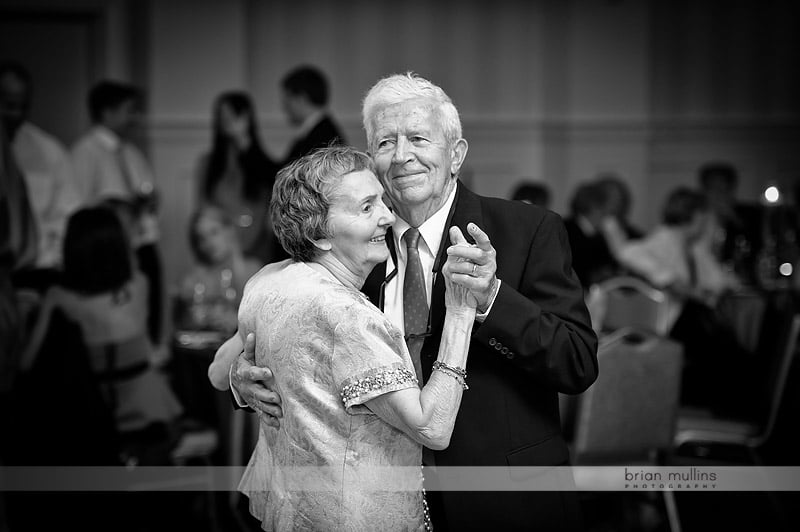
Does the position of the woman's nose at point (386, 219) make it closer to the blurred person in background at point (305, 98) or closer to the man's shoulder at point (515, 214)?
the man's shoulder at point (515, 214)

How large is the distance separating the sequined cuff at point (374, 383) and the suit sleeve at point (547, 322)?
252 millimetres

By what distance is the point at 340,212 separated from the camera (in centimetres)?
186

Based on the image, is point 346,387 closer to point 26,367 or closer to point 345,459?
point 345,459

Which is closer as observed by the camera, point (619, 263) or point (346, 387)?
point (346, 387)

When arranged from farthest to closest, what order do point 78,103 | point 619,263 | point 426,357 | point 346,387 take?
point 78,103 < point 619,263 < point 426,357 < point 346,387

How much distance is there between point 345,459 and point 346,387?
147 mm

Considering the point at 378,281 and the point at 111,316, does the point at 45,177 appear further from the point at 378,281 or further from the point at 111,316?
the point at 378,281

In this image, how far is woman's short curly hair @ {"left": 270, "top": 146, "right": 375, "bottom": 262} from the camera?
1.86 m

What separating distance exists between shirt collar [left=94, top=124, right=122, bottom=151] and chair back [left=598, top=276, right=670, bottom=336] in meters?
3.17

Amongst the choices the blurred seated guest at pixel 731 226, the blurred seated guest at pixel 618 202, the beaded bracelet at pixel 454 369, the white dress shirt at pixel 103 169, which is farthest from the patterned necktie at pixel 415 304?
the blurred seated guest at pixel 618 202

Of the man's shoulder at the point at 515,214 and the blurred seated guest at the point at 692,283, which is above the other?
the man's shoulder at the point at 515,214

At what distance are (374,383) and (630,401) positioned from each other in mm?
1715

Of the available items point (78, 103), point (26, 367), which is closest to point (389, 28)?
point (78, 103)

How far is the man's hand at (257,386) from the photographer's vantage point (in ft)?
6.12
